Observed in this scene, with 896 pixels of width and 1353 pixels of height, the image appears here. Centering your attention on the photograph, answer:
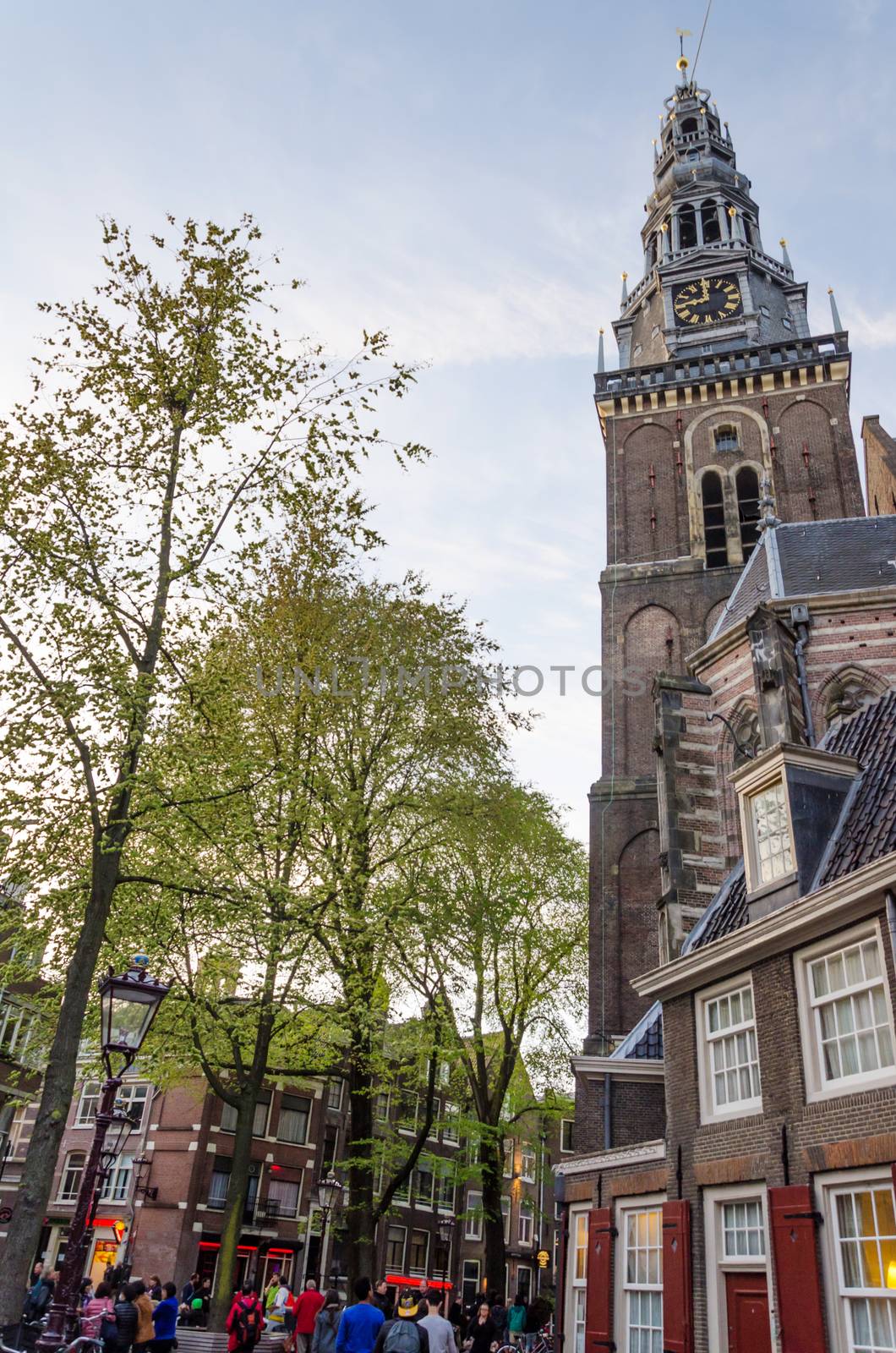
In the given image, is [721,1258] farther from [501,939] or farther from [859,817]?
[501,939]

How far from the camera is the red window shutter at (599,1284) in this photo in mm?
12586

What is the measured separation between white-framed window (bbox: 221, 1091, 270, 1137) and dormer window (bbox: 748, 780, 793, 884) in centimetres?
2619

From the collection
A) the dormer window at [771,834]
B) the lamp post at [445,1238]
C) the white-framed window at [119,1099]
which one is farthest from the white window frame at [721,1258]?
the lamp post at [445,1238]

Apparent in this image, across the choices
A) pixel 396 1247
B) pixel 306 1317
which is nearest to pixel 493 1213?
pixel 306 1317

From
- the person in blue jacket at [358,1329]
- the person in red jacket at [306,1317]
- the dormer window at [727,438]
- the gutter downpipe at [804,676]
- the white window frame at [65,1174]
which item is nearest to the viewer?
the person in blue jacket at [358,1329]

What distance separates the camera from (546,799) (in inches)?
1020

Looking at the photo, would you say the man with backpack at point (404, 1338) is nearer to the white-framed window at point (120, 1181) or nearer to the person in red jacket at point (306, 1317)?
the person in red jacket at point (306, 1317)

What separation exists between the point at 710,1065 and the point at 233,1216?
25.9 feet

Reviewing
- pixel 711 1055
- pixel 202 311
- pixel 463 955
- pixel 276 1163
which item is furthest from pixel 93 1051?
pixel 276 1163

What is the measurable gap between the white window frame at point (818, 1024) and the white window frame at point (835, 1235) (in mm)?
681

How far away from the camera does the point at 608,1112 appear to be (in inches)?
716

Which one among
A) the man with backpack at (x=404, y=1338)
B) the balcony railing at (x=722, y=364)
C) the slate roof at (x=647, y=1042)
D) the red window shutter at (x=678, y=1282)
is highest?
the balcony railing at (x=722, y=364)

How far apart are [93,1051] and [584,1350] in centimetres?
1157

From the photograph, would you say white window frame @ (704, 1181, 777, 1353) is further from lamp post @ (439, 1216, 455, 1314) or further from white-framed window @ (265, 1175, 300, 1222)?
lamp post @ (439, 1216, 455, 1314)
